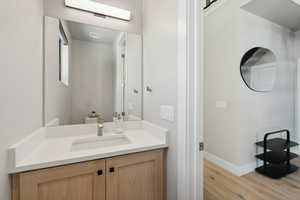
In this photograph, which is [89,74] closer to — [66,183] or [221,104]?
[66,183]

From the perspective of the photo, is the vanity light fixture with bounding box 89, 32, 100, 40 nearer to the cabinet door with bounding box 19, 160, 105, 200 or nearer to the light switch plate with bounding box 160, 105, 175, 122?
the light switch plate with bounding box 160, 105, 175, 122

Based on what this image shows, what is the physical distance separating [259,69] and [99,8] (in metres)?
2.45

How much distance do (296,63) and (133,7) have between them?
3.24 m

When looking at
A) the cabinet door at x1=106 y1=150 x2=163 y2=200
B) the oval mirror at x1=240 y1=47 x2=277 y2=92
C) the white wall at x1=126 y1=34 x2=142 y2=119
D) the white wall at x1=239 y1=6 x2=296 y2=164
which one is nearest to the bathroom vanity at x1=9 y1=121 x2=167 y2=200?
the cabinet door at x1=106 y1=150 x2=163 y2=200

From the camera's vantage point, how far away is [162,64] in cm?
123

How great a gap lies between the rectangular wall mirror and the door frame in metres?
0.73

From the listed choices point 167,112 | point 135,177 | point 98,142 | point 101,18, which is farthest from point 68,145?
point 101,18

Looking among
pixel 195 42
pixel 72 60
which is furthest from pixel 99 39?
pixel 195 42

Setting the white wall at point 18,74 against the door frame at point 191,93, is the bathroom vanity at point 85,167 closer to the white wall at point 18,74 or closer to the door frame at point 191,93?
the white wall at point 18,74

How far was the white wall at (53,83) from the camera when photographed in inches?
47.9

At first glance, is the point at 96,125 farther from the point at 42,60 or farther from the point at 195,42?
the point at 195,42

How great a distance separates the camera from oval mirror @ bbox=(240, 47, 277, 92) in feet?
6.91

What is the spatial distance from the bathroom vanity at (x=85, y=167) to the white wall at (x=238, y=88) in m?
1.42

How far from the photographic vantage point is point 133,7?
160cm
